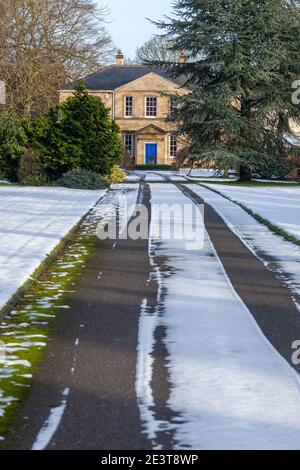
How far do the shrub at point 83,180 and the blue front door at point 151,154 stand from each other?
3305 cm

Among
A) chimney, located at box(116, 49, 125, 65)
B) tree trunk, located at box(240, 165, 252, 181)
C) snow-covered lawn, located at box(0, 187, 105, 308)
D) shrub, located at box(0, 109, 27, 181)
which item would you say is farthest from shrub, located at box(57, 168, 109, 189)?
chimney, located at box(116, 49, 125, 65)

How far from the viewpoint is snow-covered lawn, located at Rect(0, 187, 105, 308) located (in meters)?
12.4

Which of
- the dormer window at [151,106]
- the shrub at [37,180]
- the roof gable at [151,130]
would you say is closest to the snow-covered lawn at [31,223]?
the shrub at [37,180]

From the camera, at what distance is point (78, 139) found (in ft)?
127

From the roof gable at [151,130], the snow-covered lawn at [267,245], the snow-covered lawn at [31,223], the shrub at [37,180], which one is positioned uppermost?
the roof gable at [151,130]

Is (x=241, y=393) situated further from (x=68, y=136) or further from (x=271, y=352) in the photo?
(x=68, y=136)

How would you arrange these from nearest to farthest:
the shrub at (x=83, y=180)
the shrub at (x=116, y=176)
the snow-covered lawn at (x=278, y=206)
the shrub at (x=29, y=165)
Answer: the snow-covered lawn at (x=278, y=206)
the shrub at (x=83, y=180)
the shrub at (x=29, y=165)
the shrub at (x=116, y=176)

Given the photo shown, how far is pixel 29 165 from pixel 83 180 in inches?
169

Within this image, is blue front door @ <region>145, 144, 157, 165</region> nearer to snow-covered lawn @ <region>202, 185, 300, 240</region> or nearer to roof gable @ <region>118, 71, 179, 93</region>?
roof gable @ <region>118, 71, 179, 93</region>

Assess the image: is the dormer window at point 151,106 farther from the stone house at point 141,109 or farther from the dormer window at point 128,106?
the dormer window at point 128,106

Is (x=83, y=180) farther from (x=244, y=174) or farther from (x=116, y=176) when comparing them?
(x=244, y=174)

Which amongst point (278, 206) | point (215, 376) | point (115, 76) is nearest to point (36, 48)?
point (278, 206)

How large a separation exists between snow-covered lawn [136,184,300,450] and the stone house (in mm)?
59636

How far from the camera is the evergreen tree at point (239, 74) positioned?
43750 millimetres
